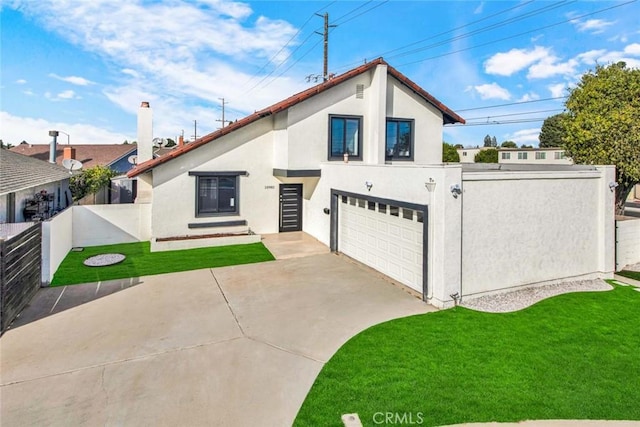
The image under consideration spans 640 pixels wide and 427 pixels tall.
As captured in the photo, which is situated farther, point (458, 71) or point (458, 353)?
point (458, 71)

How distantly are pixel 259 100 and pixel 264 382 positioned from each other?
3778 centimetres

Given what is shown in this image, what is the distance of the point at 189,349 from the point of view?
21.6 ft

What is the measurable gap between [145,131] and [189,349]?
14.7 metres

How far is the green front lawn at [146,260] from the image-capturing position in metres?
10.9

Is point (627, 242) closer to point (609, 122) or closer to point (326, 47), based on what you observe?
point (609, 122)

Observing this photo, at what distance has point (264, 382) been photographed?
5.54 m

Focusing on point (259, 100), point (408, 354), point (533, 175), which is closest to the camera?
point (408, 354)

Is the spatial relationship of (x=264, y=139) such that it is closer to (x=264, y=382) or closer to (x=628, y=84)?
(x=264, y=382)

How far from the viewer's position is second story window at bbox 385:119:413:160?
666 inches

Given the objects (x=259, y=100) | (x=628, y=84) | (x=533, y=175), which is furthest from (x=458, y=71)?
(x=533, y=175)

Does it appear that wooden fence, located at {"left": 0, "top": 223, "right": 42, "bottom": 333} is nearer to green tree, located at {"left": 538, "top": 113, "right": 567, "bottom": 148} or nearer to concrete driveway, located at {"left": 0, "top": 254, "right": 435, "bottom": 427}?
concrete driveway, located at {"left": 0, "top": 254, "right": 435, "bottom": 427}

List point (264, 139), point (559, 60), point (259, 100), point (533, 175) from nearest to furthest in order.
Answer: point (533, 175) < point (264, 139) < point (559, 60) < point (259, 100)

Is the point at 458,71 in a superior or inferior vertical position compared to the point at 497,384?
superior

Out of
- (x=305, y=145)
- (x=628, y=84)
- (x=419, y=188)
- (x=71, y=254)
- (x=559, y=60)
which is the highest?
(x=559, y=60)
